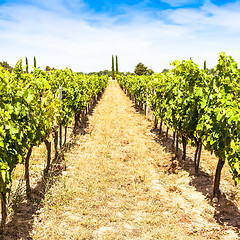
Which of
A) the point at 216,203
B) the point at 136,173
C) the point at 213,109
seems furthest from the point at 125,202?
the point at 213,109

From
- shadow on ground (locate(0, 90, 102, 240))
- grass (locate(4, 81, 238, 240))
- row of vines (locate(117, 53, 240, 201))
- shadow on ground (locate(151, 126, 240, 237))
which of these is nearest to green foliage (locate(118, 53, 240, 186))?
row of vines (locate(117, 53, 240, 201))

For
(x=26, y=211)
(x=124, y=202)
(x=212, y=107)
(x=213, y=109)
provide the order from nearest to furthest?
(x=26, y=211)
(x=213, y=109)
(x=212, y=107)
(x=124, y=202)

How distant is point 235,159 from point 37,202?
396 centimetres

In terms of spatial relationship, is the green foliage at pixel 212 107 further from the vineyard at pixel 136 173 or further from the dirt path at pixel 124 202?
the dirt path at pixel 124 202

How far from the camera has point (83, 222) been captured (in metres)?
4.39

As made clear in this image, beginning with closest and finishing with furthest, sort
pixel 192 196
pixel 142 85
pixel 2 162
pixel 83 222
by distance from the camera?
pixel 2 162
pixel 83 222
pixel 192 196
pixel 142 85

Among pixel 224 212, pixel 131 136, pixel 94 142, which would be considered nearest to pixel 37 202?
pixel 224 212

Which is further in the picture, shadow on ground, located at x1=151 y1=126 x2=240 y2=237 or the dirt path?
shadow on ground, located at x1=151 y1=126 x2=240 y2=237

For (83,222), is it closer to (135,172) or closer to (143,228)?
(143,228)

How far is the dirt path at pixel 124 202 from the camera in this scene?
13.7ft

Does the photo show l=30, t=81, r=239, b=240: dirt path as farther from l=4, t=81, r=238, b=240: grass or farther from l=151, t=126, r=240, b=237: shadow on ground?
l=151, t=126, r=240, b=237: shadow on ground

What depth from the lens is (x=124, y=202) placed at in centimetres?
516

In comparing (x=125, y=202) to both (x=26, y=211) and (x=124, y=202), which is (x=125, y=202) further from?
(x=26, y=211)

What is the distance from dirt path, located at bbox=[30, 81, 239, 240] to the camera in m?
4.17
